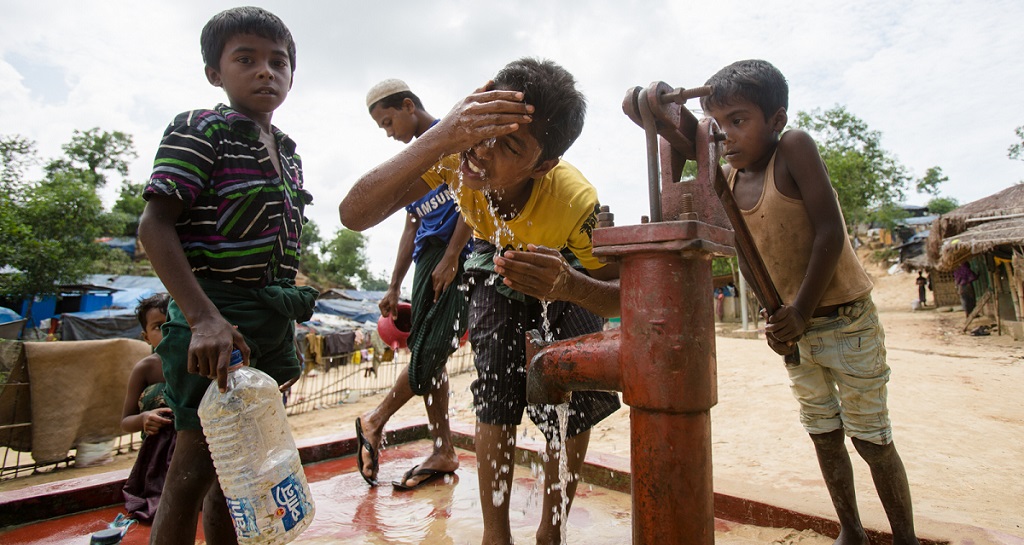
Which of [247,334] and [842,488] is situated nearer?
[247,334]

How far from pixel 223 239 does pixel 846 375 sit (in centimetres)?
219

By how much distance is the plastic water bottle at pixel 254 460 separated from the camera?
1.48m

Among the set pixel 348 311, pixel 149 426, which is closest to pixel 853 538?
pixel 149 426

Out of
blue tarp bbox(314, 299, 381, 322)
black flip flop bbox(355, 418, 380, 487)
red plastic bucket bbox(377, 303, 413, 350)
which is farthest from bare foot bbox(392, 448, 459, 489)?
blue tarp bbox(314, 299, 381, 322)

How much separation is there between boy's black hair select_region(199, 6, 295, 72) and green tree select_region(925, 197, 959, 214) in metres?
54.9

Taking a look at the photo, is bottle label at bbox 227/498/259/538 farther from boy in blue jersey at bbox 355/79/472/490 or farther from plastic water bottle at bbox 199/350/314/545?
boy in blue jersey at bbox 355/79/472/490

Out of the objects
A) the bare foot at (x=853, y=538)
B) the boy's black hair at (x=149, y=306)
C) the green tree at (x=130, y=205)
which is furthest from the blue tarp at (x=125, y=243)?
the bare foot at (x=853, y=538)

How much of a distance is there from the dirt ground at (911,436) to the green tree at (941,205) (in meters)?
43.7

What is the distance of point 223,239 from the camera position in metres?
1.70

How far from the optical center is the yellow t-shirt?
2025 mm

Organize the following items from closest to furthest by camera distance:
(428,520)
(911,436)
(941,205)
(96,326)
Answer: (428,520), (911,436), (96,326), (941,205)

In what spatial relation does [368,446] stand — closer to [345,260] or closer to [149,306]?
[149,306]

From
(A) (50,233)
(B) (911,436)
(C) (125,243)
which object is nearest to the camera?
(B) (911,436)

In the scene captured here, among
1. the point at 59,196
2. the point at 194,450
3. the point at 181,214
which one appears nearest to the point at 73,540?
the point at 194,450
